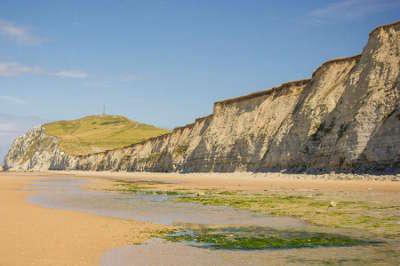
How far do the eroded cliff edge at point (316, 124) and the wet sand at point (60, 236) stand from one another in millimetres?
21960

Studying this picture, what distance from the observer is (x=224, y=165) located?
54.9 meters

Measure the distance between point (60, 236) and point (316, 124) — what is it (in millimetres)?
33555

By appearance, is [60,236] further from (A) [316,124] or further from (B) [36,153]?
(B) [36,153]

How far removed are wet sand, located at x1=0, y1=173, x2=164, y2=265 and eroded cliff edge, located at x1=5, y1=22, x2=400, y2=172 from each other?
72.0 ft

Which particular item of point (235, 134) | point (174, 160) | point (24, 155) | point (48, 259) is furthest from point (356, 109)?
point (24, 155)

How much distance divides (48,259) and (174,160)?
63.3 meters

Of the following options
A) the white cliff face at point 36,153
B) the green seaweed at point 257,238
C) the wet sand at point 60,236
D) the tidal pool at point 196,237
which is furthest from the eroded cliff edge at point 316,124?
the white cliff face at point 36,153

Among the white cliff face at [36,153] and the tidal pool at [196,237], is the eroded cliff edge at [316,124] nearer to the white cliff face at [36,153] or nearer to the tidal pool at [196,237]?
the tidal pool at [196,237]

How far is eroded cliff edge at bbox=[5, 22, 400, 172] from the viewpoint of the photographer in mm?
32188

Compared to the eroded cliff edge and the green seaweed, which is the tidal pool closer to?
the green seaweed

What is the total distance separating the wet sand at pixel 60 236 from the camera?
8453 millimetres

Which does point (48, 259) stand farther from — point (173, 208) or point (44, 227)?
point (173, 208)

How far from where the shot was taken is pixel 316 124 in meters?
41.2

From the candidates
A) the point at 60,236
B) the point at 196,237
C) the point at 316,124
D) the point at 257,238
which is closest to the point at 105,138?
the point at 316,124
